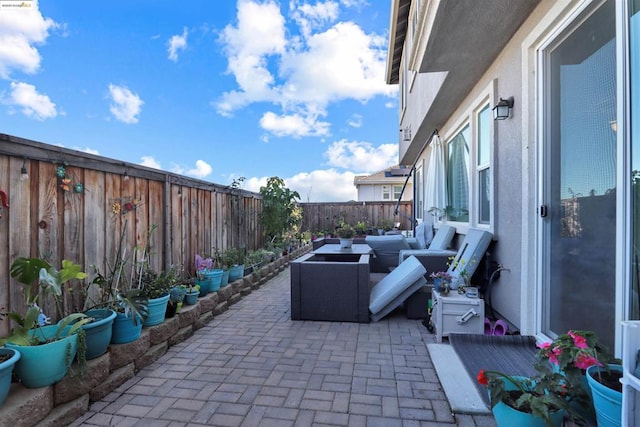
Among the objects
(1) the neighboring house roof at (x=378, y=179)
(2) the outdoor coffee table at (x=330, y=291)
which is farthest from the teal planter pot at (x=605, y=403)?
(1) the neighboring house roof at (x=378, y=179)

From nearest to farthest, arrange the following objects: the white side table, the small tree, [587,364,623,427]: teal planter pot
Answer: [587,364,623,427]: teal planter pot < the white side table < the small tree

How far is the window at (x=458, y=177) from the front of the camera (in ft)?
15.1

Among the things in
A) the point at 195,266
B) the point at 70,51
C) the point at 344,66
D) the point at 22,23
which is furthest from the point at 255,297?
the point at 344,66

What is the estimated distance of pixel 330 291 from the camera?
3443mm

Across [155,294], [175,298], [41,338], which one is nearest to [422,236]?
[175,298]

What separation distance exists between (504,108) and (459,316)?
6.18ft

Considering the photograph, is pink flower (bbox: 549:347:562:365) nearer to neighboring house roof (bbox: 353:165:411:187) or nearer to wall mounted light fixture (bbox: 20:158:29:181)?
wall mounted light fixture (bbox: 20:158:29:181)

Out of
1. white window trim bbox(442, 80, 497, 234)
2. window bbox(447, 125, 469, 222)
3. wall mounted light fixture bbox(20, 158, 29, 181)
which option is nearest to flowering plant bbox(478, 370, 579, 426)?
white window trim bbox(442, 80, 497, 234)

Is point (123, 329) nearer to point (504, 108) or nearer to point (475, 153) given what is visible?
point (504, 108)

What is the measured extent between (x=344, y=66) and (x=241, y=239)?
16.6 feet

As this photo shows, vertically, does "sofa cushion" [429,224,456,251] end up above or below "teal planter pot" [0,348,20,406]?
above

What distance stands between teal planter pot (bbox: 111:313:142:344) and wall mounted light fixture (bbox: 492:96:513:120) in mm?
3390

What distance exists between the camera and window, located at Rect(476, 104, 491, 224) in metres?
3.69

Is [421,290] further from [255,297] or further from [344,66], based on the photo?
[344,66]
